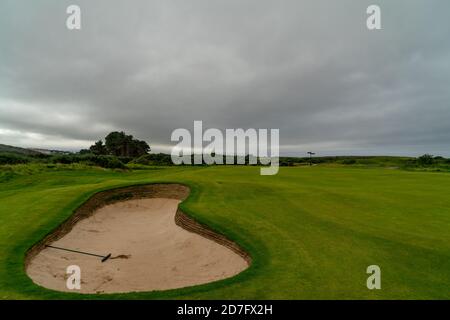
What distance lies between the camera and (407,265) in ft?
27.1

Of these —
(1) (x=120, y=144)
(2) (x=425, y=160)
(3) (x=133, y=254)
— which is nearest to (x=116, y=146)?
(1) (x=120, y=144)

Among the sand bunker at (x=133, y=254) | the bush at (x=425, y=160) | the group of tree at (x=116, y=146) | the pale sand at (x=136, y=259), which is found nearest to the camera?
the pale sand at (x=136, y=259)

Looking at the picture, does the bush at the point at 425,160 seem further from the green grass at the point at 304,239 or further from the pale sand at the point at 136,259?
the pale sand at the point at 136,259

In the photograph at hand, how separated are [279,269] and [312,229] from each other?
14.2ft

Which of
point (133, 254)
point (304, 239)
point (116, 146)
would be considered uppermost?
point (116, 146)

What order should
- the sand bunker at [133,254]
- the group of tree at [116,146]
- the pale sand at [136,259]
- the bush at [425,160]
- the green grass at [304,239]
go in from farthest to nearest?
the group of tree at [116,146]
the bush at [425,160]
the sand bunker at [133,254]
the pale sand at [136,259]
the green grass at [304,239]

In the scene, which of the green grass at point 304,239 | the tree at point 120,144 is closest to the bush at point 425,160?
the green grass at point 304,239

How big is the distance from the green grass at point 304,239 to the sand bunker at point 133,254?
0.74 m

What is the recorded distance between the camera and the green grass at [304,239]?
7039 mm

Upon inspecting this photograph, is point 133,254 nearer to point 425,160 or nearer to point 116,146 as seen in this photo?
point 116,146

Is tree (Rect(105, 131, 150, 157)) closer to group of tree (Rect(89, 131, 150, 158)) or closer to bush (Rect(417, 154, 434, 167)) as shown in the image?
group of tree (Rect(89, 131, 150, 158))

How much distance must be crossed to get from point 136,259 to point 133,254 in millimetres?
757

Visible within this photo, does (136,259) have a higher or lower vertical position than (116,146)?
lower

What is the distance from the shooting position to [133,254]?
43.3ft
